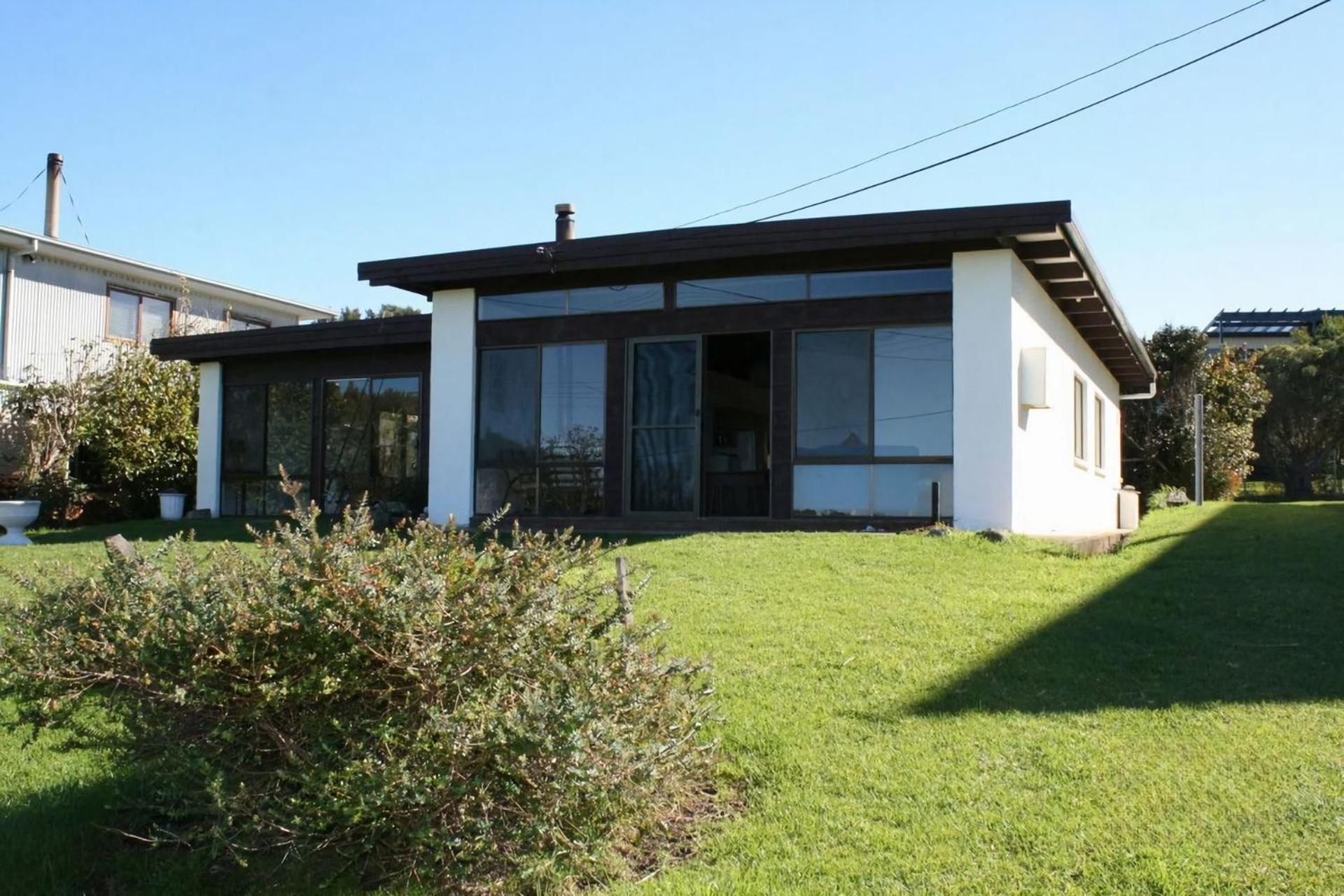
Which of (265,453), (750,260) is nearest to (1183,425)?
(750,260)

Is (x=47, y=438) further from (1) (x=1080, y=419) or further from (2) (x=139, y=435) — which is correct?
(1) (x=1080, y=419)

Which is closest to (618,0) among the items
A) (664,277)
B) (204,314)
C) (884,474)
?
(664,277)

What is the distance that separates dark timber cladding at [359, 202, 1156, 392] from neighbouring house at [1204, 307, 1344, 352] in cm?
3409

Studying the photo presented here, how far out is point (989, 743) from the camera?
16.3 feet

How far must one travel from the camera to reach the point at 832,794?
4.55 metres

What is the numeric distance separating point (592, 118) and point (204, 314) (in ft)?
47.5

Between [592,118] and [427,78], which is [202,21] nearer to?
[427,78]

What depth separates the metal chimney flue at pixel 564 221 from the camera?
46.8 ft

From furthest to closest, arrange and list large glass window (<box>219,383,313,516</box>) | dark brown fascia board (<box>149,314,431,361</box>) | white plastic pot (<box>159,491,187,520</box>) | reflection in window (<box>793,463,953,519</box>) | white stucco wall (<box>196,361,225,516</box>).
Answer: white plastic pot (<box>159,491,187,520</box>) < white stucco wall (<box>196,361,225,516</box>) < large glass window (<box>219,383,313,516</box>) < dark brown fascia board (<box>149,314,431,361</box>) < reflection in window (<box>793,463,953,519</box>)

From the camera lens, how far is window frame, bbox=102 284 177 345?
2325 cm

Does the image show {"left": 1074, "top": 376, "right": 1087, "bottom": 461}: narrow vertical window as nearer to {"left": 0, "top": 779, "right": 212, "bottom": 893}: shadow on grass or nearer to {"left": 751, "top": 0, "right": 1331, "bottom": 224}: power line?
{"left": 751, "top": 0, "right": 1331, "bottom": 224}: power line

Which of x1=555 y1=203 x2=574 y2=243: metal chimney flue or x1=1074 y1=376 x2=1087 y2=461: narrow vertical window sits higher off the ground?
x1=555 y1=203 x2=574 y2=243: metal chimney flue

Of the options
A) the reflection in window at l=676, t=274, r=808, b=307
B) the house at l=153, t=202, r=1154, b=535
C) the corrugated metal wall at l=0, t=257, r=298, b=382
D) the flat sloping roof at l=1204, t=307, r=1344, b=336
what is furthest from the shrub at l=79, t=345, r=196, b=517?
the flat sloping roof at l=1204, t=307, r=1344, b=336

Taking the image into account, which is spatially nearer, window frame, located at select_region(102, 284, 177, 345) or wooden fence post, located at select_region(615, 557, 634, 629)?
wooden fence post, located at select_region(615, 557, 634, 629)
